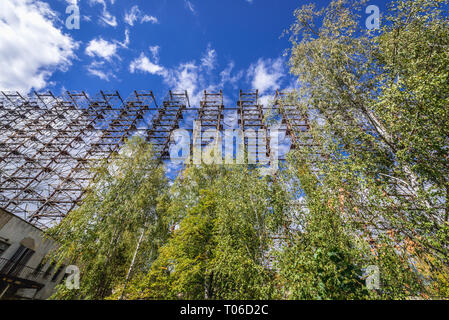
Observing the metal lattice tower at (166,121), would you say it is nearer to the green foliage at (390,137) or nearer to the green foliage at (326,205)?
the green foliage at (326,205)

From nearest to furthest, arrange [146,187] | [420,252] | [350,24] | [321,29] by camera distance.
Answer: [420,252] → [350,24] → [321,29] → [146,187]

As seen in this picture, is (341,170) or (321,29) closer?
(341,170)

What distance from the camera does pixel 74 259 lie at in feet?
27.7

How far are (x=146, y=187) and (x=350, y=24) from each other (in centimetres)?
1630

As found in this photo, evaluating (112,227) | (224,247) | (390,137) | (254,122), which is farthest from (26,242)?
(254,122)

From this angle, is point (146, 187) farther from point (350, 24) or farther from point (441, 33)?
point (441, 33)

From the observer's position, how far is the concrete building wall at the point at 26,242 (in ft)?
38.7

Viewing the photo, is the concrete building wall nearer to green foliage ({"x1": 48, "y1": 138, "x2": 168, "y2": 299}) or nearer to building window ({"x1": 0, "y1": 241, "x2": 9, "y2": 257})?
building window ({"x1": 0, "y1": 241, "x2": 9, "y2": 257})

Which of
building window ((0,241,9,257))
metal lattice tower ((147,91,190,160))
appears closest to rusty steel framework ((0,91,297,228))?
metal lattice tower ((147,91,190,160))

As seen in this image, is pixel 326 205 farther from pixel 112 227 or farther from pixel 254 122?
pixel 254 122

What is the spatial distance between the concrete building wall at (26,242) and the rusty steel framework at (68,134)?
14.5 ft

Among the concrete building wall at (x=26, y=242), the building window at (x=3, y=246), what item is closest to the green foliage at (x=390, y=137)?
the concrete building wall at (x=26, y=242)

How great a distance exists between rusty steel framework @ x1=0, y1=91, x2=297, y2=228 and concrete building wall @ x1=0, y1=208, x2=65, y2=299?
4421 millimetres
